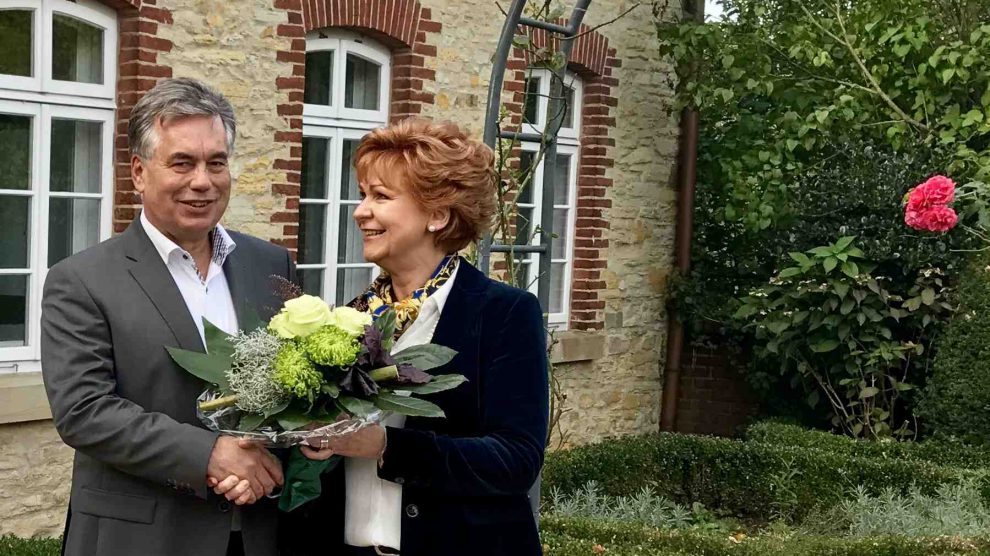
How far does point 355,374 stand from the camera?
286cm

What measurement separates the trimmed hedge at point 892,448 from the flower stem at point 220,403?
6329 mm

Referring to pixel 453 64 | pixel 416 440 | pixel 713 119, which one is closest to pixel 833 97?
pixel 713 119

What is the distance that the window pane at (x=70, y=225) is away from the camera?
669 cm

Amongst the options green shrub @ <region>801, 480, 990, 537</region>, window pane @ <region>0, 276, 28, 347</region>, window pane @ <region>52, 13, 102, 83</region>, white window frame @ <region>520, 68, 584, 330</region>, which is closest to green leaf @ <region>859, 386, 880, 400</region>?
green shrub @ <region>801, 480, 990, 537</region>

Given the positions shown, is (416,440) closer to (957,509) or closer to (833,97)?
(957,509)

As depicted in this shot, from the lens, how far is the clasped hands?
298 cm

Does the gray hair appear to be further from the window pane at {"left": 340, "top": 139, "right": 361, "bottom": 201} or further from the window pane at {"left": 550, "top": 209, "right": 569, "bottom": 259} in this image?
the window pane at {"left": 550, "top": 209, "right": 569, "bottom": 259}

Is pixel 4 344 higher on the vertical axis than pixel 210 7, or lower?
lower

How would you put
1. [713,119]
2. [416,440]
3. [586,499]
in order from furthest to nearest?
[713,119] → [586,499] → [416,440]

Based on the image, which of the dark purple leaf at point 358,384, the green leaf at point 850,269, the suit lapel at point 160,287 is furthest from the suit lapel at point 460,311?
the green leaf at point 850,269

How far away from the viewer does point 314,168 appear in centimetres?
820

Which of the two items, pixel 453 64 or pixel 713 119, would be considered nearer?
pixel 453 64

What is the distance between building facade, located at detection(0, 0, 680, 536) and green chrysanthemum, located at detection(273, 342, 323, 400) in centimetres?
369

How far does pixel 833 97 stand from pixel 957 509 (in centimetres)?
401
